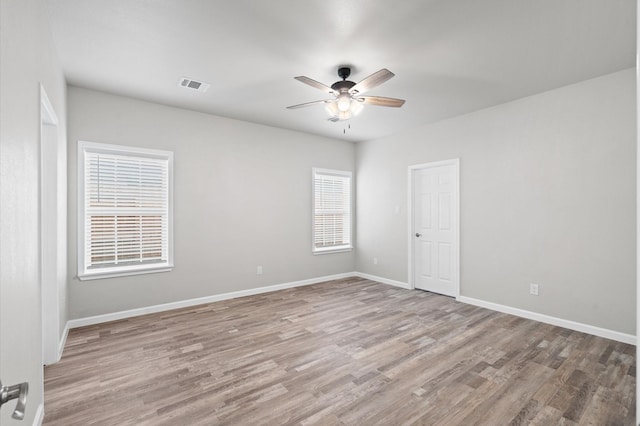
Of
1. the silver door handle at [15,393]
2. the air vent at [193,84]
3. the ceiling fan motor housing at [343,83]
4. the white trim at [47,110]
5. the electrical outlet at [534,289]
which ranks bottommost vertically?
the electrical outlet at [534,289]

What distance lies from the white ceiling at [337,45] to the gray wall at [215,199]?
1.39ft

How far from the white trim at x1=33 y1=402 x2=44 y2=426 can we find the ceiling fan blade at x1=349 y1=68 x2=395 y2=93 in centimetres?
333

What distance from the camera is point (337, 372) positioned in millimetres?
2615

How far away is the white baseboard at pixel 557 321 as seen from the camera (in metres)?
3.18

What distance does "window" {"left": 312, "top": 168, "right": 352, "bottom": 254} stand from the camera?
231 inches

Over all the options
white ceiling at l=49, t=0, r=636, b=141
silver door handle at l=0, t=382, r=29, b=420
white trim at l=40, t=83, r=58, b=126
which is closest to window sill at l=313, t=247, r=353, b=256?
white ceiling at l=49, t=0, r=636, b=141

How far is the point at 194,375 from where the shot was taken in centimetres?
257

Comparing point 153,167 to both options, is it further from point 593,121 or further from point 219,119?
point 593,121

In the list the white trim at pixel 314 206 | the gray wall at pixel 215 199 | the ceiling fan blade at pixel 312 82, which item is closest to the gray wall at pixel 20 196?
the ceiling fan blade at pixel 312 82

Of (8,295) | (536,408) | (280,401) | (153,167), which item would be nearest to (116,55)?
(153,167)

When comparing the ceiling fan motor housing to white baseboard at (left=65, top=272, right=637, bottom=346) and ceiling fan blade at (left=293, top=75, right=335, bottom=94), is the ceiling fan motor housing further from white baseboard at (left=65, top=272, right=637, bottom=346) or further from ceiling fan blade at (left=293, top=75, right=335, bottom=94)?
white baseboard at (left=65, top=272, right=637, bottom=346)

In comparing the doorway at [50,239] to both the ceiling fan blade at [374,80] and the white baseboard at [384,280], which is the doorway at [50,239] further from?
the white baseboard at [384,280]

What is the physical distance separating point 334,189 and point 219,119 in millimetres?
2536

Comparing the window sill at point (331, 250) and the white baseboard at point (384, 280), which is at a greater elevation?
the window sill at point (331, 250)
